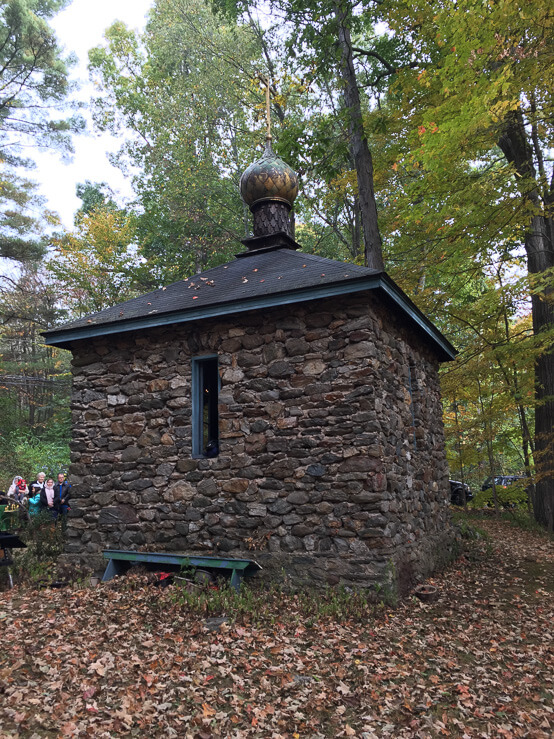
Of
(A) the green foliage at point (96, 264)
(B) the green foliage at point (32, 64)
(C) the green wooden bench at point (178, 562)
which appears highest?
(B) the green foliage at point (32, 64)

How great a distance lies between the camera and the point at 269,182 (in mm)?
10117

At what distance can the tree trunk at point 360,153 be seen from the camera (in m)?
11.0

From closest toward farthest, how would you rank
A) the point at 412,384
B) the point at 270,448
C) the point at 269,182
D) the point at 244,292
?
the point at 270,448
the point at 244,292
the point at 412,384
the point at 269,182

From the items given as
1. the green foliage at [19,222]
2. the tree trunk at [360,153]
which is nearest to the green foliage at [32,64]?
the green foliage at [19,222]

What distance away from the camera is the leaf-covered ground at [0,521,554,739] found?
3.62 metres

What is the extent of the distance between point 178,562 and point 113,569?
1151mm

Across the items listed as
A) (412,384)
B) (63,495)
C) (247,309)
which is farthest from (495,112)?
(63,495)

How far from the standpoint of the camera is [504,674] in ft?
14.6

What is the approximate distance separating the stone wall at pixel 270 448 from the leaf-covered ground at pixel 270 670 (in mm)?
813

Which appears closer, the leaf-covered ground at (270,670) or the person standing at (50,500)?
the leaf-covered ground at (270,670)

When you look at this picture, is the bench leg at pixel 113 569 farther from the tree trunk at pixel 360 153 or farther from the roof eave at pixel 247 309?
the tree trunk at pixel 360 153

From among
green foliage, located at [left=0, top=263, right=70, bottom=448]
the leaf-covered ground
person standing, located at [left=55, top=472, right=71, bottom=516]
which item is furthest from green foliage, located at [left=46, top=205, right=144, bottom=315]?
the leaf-covered ground

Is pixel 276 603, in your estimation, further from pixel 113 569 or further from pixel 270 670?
pixel 113 569

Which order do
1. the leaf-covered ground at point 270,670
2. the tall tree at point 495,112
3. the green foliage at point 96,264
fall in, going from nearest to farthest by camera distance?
the leaf-covered ground at point 270,670
the tall tree at point 495,112
the green foliage at point 96,264
